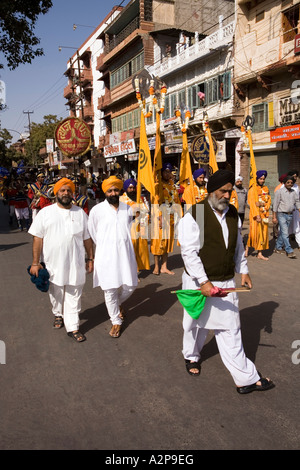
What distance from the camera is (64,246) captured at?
13.4 feet

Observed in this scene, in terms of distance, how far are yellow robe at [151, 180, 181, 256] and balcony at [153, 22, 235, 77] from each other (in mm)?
13197

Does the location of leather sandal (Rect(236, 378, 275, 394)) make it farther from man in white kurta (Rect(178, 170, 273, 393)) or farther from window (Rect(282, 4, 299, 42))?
window (Rect(282, 4, 299, 42))

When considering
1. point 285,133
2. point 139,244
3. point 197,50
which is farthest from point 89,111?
point 139,244

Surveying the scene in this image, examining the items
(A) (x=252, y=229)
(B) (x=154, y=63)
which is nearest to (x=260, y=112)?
(A) (x=252, y=229)

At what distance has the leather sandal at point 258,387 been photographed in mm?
2997

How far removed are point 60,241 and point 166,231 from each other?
3028 mm

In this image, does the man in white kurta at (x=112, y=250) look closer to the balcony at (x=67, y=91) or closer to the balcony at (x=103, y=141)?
the balcony at (x=103, y=141)

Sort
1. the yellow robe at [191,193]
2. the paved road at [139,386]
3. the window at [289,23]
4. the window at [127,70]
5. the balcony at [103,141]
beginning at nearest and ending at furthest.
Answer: the paved road at [139,386] → the yellow robe at [191,193] → the window at [289,23] → the window at [127,70] → the balcony at [103,141]

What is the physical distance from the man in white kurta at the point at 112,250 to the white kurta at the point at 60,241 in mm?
236

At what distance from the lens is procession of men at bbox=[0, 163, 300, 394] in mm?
2951

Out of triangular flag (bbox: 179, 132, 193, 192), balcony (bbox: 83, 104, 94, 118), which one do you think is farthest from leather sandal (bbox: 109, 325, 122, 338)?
balcony (bbox: 83, 104, 94, 118)

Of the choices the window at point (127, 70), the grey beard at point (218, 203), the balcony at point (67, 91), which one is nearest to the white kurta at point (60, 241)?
the grey beard at point (218, 203)
